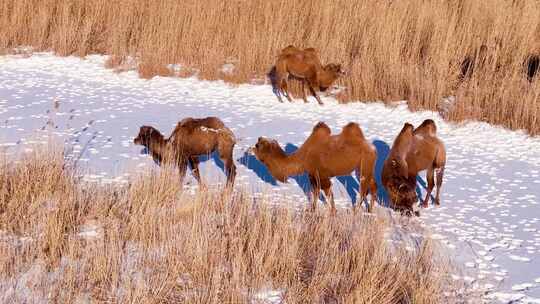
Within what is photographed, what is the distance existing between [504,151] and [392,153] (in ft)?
Result: 7.19

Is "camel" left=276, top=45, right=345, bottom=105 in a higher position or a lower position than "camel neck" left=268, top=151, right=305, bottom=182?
higher

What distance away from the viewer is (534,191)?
577cm

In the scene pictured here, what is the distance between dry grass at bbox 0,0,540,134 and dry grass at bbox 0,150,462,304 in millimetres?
3938

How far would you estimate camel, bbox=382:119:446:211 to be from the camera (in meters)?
5.05

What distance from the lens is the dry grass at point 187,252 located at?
11.7 ft

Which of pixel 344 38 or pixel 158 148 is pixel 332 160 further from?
pixel 344 38

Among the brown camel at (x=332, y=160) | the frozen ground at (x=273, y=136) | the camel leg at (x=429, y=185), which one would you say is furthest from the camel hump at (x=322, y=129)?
the camel leg at (x=429, y=185)

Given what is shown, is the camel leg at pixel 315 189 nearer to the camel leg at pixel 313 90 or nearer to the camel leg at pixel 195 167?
the camel leg at pixel 195 167

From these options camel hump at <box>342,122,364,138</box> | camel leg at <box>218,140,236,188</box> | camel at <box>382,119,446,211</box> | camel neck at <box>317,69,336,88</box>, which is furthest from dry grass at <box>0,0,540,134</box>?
camel leg at <box>218,140,236,188</box>

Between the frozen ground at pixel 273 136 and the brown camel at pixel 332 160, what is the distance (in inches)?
13.5

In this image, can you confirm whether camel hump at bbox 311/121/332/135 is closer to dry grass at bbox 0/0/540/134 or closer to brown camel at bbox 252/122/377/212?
brown camel at bbox 252/122/377/212

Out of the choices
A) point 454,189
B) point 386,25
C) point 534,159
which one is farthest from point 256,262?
point 386,25

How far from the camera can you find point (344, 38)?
383 inches

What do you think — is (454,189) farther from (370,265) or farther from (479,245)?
(370,265)
